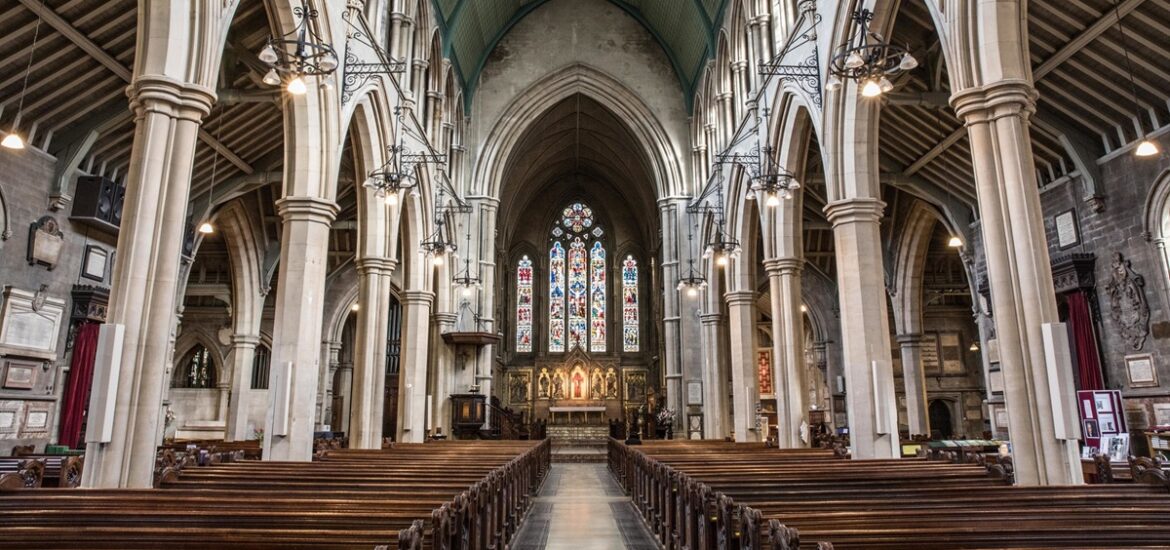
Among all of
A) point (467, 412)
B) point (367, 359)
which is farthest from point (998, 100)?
point (467, 412)

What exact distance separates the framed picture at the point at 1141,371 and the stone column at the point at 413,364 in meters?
14.1

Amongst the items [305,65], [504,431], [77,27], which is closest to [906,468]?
[305,65]

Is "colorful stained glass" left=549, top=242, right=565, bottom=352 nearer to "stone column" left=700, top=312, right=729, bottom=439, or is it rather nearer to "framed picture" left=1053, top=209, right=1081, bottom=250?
"stone column" left=700, top=312, right=729, bottom=439

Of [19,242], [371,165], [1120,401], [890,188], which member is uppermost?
[890,188]

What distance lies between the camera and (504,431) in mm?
26281

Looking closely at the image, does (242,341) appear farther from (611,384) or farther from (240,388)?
(611,384)

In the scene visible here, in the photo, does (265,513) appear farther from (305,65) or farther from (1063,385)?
(1063,385)

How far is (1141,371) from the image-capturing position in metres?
11.8

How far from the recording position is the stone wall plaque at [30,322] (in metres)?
11.1

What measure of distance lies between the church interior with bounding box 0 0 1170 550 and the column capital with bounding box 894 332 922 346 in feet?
0.26

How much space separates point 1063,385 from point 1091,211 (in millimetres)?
7912

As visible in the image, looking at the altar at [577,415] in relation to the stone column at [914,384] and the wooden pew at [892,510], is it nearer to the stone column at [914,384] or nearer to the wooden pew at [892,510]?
the stone column at [914,384]

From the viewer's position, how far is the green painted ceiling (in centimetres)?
2108

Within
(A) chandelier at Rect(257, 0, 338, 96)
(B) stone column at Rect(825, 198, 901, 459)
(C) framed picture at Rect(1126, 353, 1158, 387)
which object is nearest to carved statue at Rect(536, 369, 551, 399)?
(B) stone column at Rect(825, 198, 901, 459)
